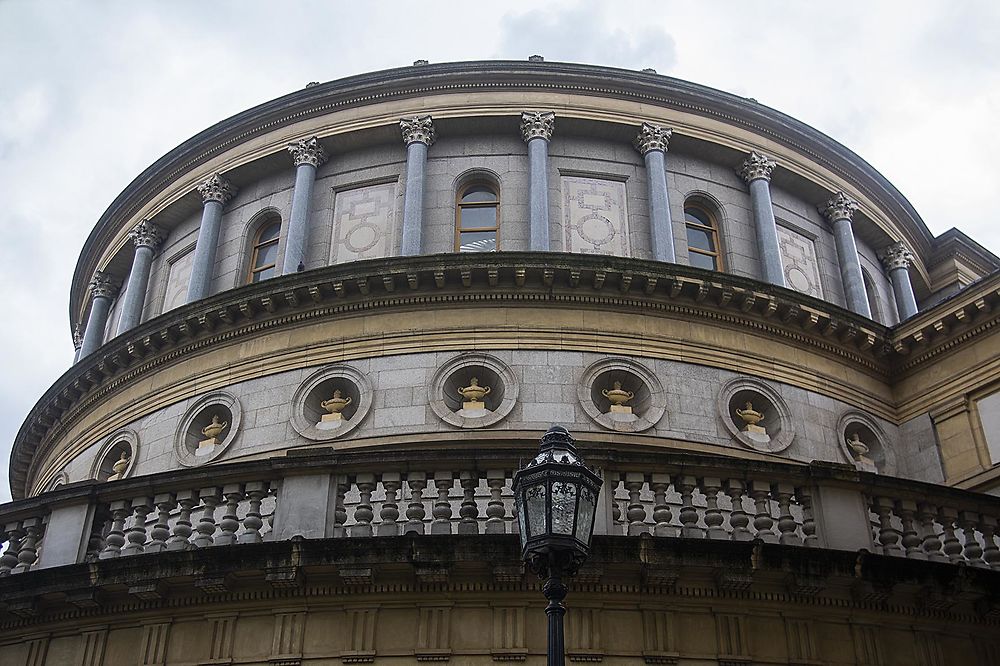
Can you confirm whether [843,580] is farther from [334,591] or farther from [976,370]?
[976,370]

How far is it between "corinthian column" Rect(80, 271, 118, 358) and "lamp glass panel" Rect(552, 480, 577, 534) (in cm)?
2738

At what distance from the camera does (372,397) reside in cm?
2303

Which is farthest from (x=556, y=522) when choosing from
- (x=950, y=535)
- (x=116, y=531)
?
(x=950, y=535)

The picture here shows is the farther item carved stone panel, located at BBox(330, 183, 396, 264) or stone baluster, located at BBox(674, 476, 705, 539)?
carved stone panel, located at BBox(330, 183, 396, 264)

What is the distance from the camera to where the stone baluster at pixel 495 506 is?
13461 mm

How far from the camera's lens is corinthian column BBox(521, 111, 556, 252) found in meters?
26.5

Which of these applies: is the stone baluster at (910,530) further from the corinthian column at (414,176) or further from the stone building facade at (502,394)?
the corinthian column at (414,176)

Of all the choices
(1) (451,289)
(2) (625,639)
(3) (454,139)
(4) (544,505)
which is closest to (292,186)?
(3) (454,139)

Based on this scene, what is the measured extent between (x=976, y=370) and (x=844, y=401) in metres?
2.86

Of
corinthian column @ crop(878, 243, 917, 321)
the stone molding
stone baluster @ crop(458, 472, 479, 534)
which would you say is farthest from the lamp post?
corinthian column @ crop(878, 243, 917, 321)

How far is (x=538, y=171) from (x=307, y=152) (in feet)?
21.2

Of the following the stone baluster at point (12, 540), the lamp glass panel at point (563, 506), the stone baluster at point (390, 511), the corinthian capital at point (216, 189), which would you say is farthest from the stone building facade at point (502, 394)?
the lamp glass panel at point (563, 506)

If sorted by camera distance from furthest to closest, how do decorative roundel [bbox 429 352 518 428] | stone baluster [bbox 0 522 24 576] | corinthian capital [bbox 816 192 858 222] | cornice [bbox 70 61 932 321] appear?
corinthian capital [bbox 816 192 858 222]
cornice [bbox 70 61 932 321]
decorative roundel [bbox 429 352 518 428]
stone baluster [bbox 0 522 24 576]

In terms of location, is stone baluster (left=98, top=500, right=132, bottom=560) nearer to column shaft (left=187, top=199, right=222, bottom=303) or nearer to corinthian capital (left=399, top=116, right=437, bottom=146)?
column shaft (left=187, top=199, right=222, bottom=303)
